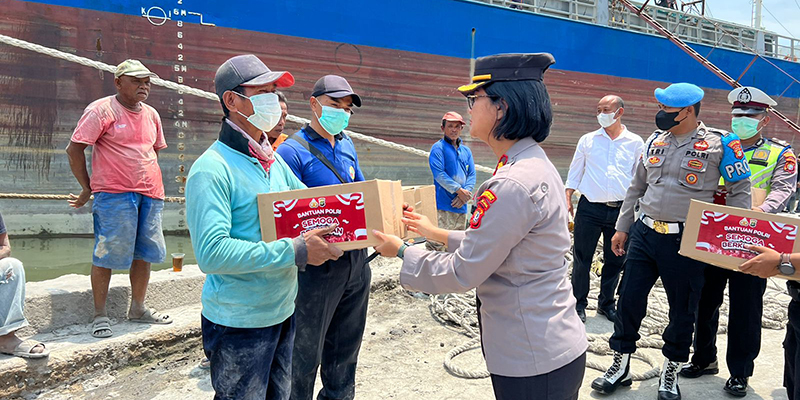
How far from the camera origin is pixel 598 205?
456 centimetres

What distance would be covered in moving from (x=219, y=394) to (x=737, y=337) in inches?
128

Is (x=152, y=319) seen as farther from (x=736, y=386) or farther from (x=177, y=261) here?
(x=736, y=386)

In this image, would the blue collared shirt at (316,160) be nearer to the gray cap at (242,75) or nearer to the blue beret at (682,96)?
the gray cap at (242,75)

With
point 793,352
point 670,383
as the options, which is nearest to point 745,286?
point 793,352

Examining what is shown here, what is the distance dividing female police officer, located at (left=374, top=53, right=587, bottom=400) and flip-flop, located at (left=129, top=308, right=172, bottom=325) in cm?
267

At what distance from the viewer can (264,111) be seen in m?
1.96

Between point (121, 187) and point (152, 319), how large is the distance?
39.0 inches

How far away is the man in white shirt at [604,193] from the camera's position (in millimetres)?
4508

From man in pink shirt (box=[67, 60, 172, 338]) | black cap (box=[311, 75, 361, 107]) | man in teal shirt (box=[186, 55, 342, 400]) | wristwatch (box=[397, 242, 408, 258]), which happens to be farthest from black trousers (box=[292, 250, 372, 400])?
man in pink shirt (box=[67, 60, 172, 338])

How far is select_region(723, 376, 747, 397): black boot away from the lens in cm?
323

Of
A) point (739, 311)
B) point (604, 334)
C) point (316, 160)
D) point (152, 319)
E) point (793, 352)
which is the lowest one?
point (604, 334)

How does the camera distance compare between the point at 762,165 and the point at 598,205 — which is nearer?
the point at 762,165

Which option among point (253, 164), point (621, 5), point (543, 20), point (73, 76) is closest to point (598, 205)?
point (253, 164)

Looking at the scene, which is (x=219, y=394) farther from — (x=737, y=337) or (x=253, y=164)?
(x=737, y=337)
